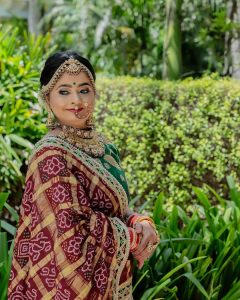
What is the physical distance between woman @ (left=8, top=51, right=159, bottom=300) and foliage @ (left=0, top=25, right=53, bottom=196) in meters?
2.93

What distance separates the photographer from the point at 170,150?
6.52 m

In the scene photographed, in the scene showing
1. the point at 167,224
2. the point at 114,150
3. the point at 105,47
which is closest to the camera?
the point at 114,150

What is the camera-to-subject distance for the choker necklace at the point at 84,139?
226 cm

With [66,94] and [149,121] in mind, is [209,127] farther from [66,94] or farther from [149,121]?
[66,94]

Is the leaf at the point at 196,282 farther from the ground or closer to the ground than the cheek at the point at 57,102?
closer to the ground

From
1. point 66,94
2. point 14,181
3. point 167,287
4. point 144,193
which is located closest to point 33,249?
point 66,94

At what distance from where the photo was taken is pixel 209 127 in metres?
6.43

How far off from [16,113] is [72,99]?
3242mm

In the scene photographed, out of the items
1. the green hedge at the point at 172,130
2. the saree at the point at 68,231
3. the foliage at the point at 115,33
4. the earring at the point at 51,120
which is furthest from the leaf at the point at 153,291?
the foliage at the point at 115,33

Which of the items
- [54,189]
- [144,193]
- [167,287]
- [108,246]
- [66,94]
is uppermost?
[66,94]

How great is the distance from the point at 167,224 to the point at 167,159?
274cm

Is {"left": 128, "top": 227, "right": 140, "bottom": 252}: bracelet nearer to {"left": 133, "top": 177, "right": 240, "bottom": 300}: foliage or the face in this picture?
the face

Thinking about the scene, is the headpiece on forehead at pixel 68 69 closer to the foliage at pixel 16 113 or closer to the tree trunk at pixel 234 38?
the foliage at pixel 16 113

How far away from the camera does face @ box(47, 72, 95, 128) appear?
221cm
